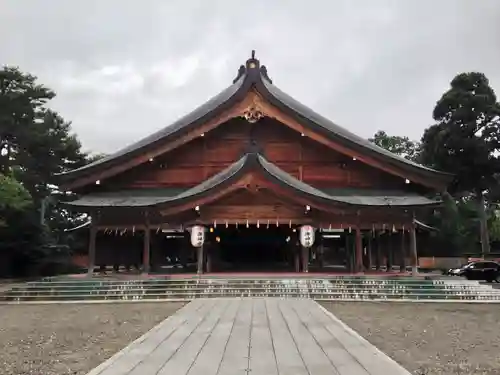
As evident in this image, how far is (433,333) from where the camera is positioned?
823 centimetres

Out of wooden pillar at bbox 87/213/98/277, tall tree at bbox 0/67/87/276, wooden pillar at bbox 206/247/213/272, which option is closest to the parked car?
wooden pillar at bbox 206/247/213/272

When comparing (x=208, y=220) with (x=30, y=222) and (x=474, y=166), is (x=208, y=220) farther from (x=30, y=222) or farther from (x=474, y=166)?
(x=474, y=166)

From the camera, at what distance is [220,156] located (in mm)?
20703

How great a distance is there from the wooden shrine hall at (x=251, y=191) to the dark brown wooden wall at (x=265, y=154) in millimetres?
45

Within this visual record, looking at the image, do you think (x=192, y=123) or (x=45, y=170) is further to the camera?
(x=45, y=170)

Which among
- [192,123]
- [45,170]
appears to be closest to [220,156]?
[192,123]

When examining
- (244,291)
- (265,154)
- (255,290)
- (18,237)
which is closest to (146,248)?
(244,291)

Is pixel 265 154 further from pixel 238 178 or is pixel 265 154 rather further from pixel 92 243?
pixel 92 243

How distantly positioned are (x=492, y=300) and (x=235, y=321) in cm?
952

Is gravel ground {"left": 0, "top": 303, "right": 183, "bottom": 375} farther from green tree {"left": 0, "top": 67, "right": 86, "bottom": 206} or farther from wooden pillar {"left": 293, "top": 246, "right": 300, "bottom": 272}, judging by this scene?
green tree {"left": 0, "top": 67, "right": 86, "bottom": 206}

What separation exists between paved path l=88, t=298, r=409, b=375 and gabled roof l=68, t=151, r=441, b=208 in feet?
24.1

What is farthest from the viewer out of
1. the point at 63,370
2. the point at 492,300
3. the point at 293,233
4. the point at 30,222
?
the point at 30,222

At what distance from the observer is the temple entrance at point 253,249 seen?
20250mm

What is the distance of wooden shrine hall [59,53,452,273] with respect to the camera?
16750 mm
